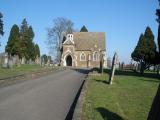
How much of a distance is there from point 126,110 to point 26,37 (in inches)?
2762

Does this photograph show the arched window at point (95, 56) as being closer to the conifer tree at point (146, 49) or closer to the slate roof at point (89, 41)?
the slate roof at point (89, 41)

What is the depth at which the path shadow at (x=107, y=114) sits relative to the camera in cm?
956

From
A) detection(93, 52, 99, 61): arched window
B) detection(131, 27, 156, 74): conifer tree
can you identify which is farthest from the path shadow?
detection(93, 52, 99, 61): arched window

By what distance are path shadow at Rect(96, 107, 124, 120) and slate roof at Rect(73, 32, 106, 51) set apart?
7865 centimetres

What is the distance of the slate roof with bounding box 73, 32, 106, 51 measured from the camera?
90062 millimetres

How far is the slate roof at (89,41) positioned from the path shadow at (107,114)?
78652 millimetres

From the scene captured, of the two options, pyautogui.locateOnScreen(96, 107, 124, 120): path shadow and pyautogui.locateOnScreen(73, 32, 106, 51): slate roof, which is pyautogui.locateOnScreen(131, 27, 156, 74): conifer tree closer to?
pyautogui.locateOnScreen(73, 32, 106, 51): slate roof

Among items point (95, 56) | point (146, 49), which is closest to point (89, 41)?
point (95, 56)

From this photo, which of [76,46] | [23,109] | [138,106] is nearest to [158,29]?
[138,106]

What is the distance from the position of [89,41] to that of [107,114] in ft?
266

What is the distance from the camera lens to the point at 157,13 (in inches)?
1298

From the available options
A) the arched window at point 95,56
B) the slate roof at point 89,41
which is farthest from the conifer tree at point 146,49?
the slate roof at point 89,41

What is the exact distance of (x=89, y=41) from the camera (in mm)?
91000

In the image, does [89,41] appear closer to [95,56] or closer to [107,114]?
[95,56]
